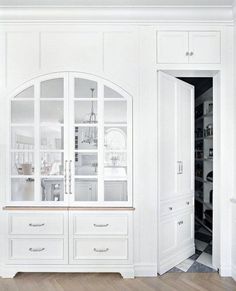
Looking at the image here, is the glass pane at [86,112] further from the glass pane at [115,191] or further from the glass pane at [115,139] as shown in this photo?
the glass pane at [115,191]

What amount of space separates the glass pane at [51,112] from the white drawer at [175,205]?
1.53 metres

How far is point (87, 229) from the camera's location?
281 centimetres

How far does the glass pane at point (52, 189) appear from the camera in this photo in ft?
9.36

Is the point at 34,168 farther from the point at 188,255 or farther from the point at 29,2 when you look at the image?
the point at 188,255

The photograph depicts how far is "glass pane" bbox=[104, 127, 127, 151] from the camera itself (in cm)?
286

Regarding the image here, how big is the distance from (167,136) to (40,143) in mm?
1458

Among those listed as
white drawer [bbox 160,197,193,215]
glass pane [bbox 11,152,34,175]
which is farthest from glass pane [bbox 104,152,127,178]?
glass pane [bbox 11,152,34,175]

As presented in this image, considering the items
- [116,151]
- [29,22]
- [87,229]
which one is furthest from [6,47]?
[87,229]

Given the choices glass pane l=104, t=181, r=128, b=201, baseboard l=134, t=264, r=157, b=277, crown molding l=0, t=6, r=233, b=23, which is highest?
crown molding l=0, t=6, r=233, b=23

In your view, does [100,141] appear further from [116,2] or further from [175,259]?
[175,259]

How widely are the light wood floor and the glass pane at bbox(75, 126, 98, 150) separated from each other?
1.42 metres

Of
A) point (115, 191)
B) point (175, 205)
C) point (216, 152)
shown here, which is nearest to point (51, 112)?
point (115, 191)

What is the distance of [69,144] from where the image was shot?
2836 millimetres

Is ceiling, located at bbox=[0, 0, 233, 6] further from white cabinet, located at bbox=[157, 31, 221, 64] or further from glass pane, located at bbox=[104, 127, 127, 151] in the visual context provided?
glass pane, located at bbox=[104, 127, 127, 151]
